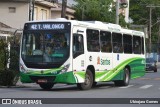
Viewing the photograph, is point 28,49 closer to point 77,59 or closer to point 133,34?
point 77,59

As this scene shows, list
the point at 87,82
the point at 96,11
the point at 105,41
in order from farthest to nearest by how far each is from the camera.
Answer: the point at 96,11
the point at 105,41
the point at 87,82

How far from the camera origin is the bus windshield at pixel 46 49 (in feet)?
70.3

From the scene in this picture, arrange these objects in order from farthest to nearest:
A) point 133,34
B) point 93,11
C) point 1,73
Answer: point 93,11 → point 133,34 → point 1,73

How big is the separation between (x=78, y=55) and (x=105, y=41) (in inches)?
119

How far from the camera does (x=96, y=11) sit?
2313 inches

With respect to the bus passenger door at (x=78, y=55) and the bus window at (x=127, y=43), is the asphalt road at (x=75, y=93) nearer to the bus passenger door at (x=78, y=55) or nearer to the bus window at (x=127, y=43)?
the bus passenger door at (x=78, y=55)

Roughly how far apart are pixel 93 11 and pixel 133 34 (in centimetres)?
3149

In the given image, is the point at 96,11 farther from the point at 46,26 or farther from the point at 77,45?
the point at 77,45

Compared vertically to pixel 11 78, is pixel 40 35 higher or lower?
higher

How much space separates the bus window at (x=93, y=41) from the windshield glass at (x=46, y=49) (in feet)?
5.15

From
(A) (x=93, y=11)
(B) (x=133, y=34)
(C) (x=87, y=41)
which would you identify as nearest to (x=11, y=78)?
(C) (x=87, y=41)

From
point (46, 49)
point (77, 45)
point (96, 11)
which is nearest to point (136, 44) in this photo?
point (77, 45)

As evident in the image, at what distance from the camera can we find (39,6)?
177ft

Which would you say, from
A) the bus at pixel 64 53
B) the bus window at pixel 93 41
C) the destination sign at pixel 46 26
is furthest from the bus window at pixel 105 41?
the destination sign at pixel 46 26
